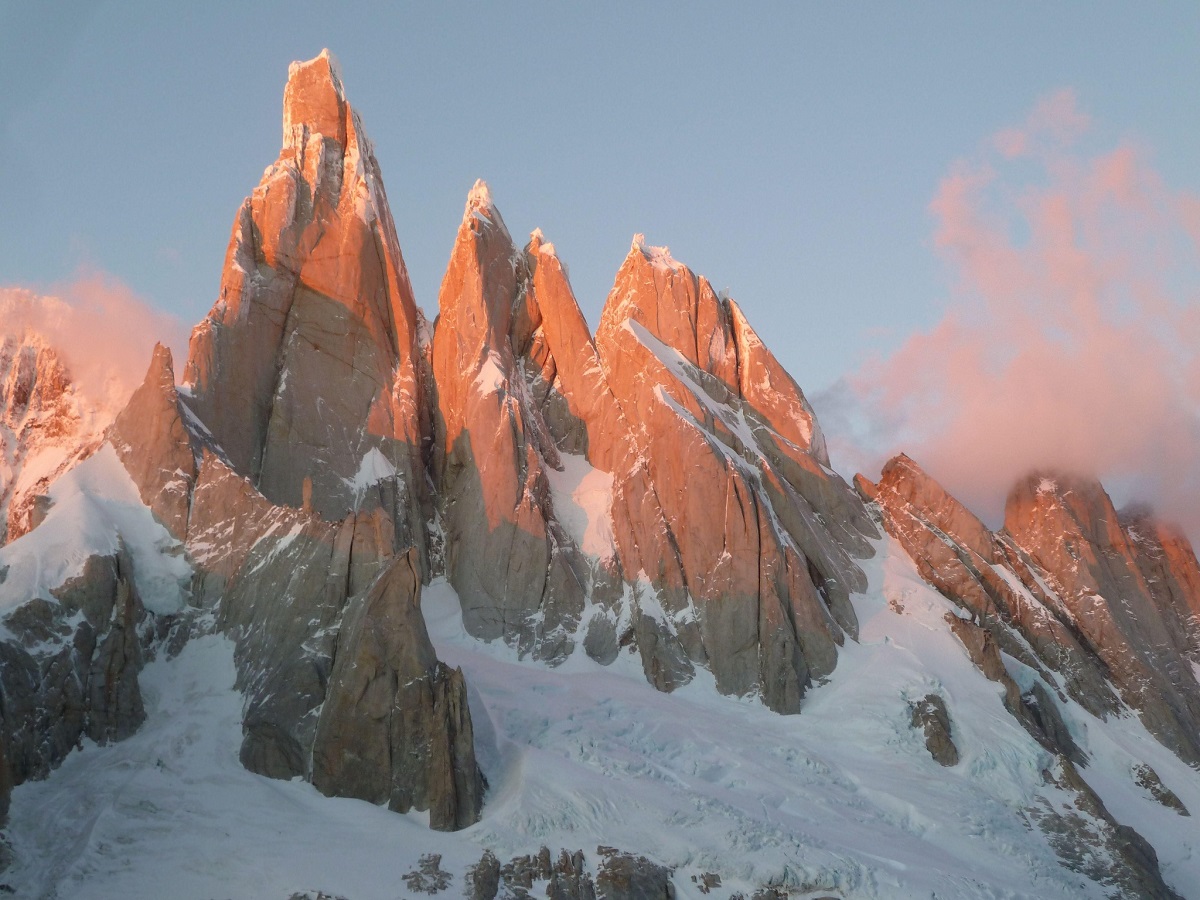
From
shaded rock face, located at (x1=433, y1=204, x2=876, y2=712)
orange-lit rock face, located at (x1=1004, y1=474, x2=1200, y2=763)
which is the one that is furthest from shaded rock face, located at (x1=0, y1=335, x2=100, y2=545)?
orange-lit rock face, located at (x1=1004, y1=474, x2=1200, y2=763)

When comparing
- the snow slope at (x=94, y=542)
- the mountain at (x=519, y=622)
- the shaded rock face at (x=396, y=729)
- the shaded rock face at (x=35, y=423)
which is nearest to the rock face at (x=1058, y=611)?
the mountain at (x=519, y=622)

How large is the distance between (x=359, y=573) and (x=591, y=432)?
28010 mm

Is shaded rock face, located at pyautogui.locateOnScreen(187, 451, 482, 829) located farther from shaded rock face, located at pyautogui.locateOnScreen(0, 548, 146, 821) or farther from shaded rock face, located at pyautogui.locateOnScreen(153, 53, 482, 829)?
shaded rock face, located at pyautogui.locateOnScreen(0, 548, 146, 821)

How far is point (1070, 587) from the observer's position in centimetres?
9300

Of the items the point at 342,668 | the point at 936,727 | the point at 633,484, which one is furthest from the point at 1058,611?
the point at 342,668

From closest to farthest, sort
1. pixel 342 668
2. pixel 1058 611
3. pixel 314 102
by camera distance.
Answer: pixel 342 668
pixel 314 102
pixel 1058 611

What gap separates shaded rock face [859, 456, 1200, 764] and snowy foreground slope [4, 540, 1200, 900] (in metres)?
8.37

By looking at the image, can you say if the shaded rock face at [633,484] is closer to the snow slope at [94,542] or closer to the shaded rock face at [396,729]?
the shaded rock face at [396,729]

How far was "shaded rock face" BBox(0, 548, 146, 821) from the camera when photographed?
48.3 m

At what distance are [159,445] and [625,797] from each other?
32.1 m

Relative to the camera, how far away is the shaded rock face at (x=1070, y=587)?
81188 millimetres

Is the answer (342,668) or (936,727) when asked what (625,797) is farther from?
(936,727)

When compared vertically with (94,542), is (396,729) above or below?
below

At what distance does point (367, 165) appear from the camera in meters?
83.5
